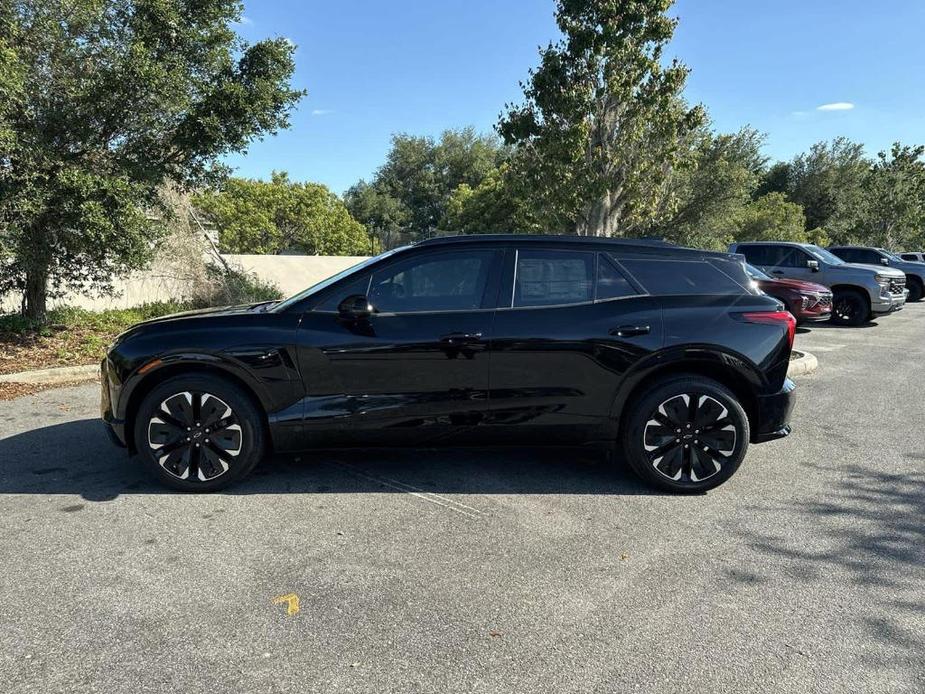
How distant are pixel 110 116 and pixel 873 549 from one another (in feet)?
30.5

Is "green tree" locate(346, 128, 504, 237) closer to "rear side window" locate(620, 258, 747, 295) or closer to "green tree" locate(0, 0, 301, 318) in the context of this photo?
"green tree" locate(0, 0, 301, 318)

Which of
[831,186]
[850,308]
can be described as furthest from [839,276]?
[831,186]

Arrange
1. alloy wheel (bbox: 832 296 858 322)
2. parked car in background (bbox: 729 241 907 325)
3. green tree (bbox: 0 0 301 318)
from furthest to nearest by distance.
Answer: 1. alloy wheel (bbox: 832 296 858 322)
2. parked car in background (bbox: 729 241 907 325)
3. green tree (bbox: 0 0 301 318)

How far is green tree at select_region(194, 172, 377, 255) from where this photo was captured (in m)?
37.2

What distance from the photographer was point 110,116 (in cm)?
825

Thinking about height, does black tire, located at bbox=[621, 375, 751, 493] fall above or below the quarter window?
below

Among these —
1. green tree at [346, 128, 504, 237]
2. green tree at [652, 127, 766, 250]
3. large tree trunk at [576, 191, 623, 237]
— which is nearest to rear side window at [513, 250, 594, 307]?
large tree trunk at [576, 191, 623, 237]

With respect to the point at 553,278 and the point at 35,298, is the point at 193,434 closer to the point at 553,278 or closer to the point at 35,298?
the point at 553,278

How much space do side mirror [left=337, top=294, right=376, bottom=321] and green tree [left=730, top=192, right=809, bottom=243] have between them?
3238 centimetres

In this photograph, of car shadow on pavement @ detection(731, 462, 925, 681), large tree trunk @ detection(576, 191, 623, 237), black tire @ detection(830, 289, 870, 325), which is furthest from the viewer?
large tree trunk @ detection(576, 191, 623, 237)

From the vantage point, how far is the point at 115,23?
27.9 feet

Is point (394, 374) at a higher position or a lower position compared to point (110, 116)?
lower

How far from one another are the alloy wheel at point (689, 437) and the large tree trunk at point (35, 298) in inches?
355

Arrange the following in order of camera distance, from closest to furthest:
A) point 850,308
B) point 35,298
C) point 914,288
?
point 35,298 < point 850,308 < point 914,288
